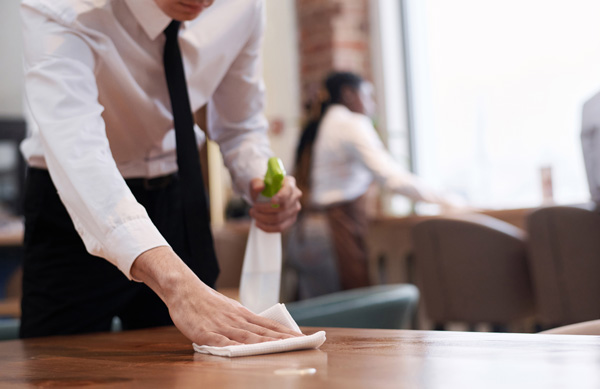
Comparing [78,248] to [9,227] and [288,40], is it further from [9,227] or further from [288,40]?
[288,40]

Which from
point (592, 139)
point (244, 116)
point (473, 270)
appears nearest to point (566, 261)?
point (473, 270)

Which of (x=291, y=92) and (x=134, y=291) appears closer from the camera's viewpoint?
(x=134, y=291)

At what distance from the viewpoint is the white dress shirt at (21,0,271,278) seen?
1073mm

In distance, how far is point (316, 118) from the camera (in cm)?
427

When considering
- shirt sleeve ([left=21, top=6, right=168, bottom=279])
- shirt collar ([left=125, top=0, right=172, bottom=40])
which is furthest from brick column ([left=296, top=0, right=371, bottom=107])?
shirt sleeve ([left=21, top=6, right=168, bottom=279])

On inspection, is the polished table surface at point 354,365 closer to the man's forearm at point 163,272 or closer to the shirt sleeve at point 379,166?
the man's forearm at point 163,272

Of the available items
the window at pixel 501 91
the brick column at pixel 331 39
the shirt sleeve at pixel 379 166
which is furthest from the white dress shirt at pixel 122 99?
the brick column at pixel 331 39

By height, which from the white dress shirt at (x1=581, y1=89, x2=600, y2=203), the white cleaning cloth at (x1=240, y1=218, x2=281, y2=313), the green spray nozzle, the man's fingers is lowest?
the man's fingers

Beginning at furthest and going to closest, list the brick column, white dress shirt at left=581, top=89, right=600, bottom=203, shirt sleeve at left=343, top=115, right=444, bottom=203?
the brick column
shirt sleeve at left=343, top=115, right=444, bottom=203
white dress shirt at left=581, top=89, right=600, bottom=203

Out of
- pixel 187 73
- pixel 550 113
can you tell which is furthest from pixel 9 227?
pixel 187 73

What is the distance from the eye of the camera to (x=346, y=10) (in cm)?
511

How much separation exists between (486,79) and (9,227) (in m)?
3.21

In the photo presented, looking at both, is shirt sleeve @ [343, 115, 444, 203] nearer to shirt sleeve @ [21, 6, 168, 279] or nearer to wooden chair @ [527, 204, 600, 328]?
wooden chair @ [527, 204, 600, 328]

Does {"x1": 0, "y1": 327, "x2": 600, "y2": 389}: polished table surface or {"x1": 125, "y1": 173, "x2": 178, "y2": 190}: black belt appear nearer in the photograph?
{"x1": 0, "y1": 327, "x2": 600, "y2": 389}: polished table surface
